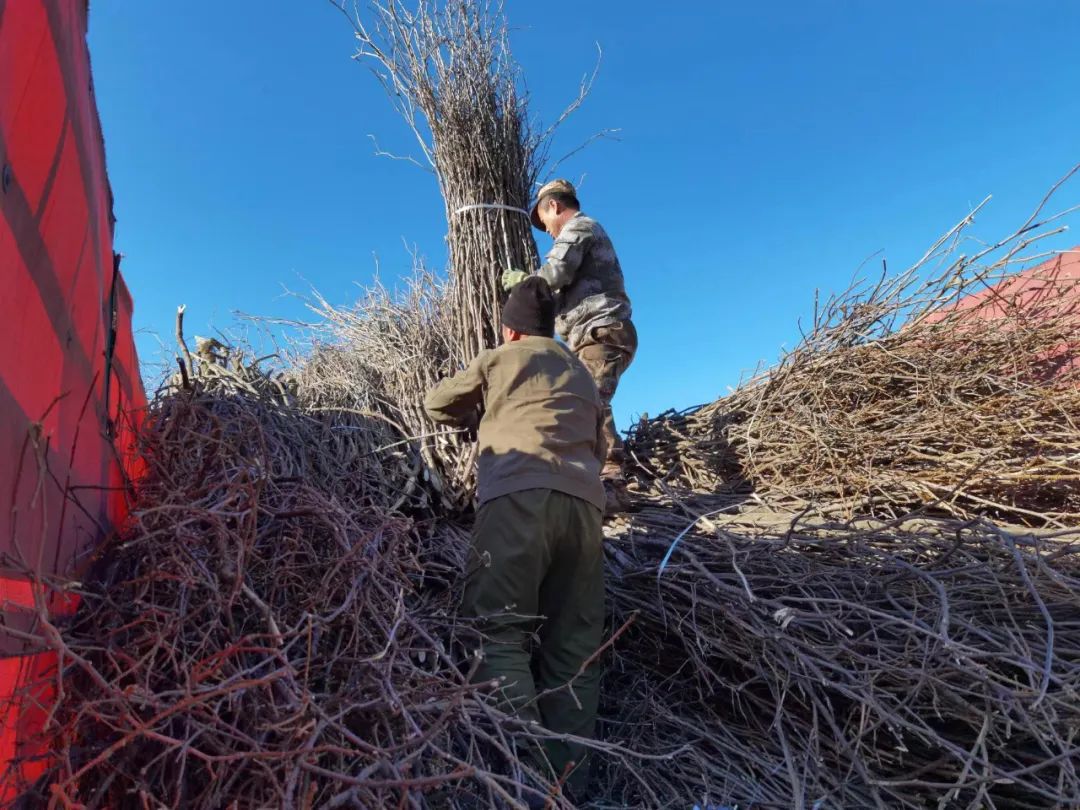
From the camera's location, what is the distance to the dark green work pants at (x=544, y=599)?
216cm

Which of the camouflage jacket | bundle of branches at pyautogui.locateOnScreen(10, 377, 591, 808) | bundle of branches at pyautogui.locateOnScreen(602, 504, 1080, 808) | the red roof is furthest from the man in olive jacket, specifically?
the red roof

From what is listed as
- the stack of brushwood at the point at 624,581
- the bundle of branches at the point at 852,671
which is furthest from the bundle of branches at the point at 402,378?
the bundle of branches at the point at 852,671

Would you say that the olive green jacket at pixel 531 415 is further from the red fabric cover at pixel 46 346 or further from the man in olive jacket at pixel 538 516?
the red fabric cover at pixel 46 346

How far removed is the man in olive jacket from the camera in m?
2.21

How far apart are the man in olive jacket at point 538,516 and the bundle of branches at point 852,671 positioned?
0.30 meters

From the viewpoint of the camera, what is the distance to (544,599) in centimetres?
244

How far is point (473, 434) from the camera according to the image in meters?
3.03

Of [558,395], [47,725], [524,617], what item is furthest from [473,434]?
[47,725]

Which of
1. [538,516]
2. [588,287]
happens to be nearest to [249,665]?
[538,516]

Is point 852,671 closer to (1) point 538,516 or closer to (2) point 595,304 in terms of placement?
(1) point 538,516

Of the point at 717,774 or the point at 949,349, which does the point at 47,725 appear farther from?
the point at 949,349

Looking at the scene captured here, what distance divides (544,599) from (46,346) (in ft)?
5.50

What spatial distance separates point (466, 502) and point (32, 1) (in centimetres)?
211

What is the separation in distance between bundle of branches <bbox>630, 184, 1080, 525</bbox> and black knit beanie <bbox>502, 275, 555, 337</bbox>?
167 centimetres
